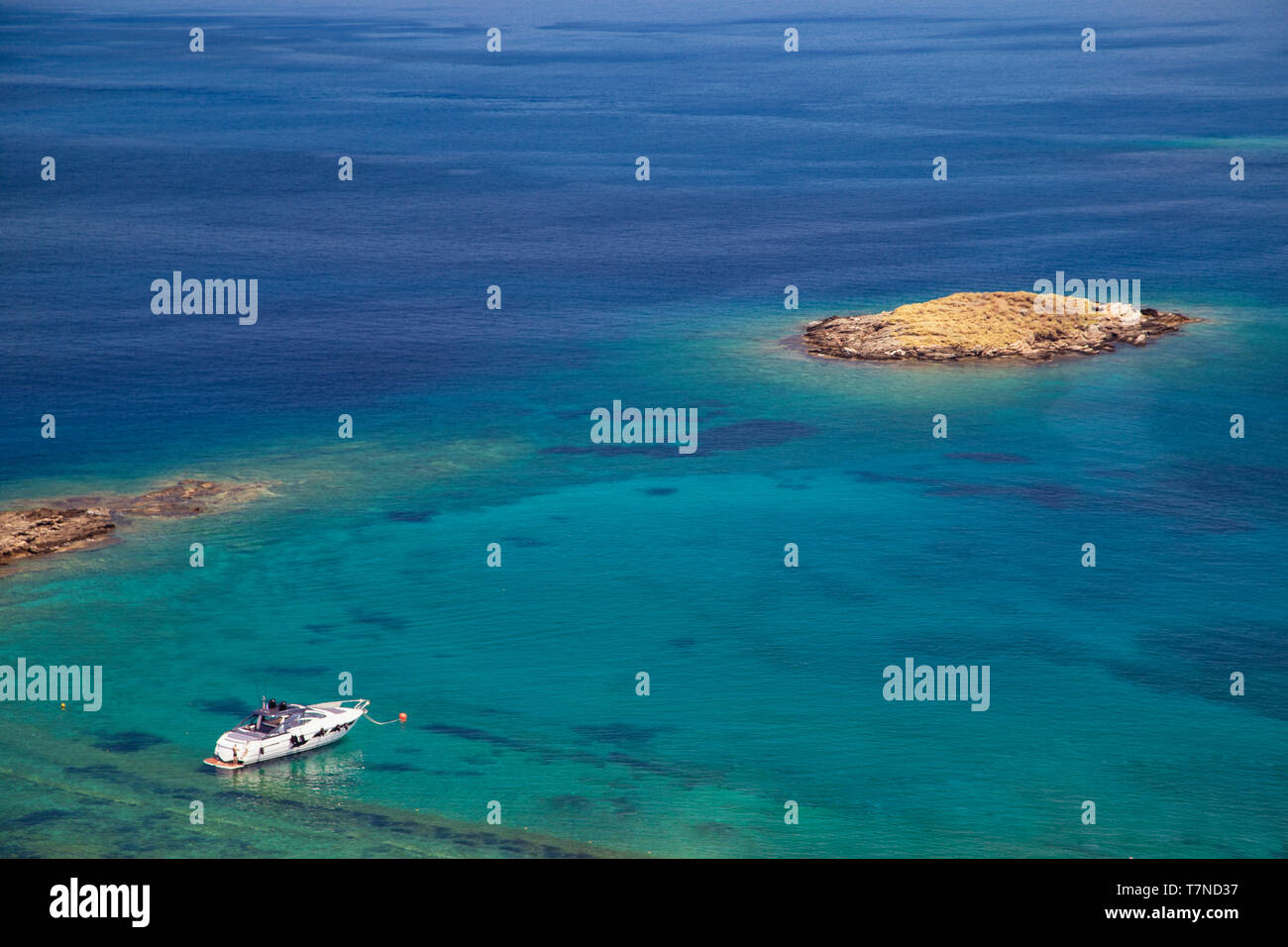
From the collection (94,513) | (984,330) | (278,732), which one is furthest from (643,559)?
(984,330)

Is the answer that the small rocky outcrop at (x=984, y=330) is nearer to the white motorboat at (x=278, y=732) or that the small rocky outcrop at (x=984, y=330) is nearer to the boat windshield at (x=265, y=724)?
the white motorboat at (x=278, y=732)

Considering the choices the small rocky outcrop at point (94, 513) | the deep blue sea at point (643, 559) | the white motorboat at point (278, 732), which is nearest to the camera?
the deep blue sea at point (643, 559)

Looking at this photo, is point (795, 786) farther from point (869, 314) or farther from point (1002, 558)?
point (869, 314)

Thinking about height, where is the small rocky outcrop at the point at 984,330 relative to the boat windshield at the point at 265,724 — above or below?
above

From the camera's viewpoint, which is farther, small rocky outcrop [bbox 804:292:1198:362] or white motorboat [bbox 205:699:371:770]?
small rocky outcrop [bbox 804:292:1198:362]

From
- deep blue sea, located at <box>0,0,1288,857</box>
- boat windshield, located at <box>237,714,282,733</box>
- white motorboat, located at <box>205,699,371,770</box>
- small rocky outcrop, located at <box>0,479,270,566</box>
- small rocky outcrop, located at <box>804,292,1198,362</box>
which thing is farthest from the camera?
small rocky outcrop, located at <box>804,292,1198,362</box>

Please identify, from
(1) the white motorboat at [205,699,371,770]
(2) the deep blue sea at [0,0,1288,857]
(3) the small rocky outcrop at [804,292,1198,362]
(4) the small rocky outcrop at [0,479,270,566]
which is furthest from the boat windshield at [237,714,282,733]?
(3) the small rocky outcrop at [804,292,1198,362]

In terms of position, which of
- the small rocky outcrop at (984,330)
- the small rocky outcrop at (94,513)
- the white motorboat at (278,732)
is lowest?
the white motorboat at (278,732)

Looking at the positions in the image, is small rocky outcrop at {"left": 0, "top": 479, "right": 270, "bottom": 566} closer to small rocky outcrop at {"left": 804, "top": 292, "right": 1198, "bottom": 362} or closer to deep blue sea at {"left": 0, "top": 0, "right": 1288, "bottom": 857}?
deep blue sea at {"left": 0, "top": 0, "right": 1288, "bottom": 857}

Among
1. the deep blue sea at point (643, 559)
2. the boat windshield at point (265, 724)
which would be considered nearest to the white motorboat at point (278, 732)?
the boat windshield at point (265, 724)
